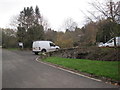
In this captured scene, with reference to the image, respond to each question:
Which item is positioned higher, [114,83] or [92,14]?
[92,14]

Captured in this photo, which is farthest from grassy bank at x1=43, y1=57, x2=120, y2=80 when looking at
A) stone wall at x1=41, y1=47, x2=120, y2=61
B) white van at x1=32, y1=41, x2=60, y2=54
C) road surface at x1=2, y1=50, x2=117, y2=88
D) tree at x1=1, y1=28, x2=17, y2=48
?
tree at x1=1, y1=28, x2=17, y2=48

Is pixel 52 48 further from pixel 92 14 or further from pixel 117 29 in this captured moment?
pixel 117 29

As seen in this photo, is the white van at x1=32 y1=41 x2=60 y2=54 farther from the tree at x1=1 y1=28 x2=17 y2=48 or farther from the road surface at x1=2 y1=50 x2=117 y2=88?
Answer: the tree at x1=1 y1=28 x2=17 y2=48

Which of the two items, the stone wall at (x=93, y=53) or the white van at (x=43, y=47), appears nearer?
the stone wall at (x=93, y=53)

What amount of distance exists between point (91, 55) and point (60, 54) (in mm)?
6467

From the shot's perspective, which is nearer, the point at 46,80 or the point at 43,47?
the point at 46,80

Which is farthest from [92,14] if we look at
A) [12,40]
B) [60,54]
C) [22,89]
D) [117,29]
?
[12,40]

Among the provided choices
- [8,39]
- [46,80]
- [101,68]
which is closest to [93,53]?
[101,68]

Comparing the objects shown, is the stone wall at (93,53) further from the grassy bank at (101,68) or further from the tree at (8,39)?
the tree at (8,39)

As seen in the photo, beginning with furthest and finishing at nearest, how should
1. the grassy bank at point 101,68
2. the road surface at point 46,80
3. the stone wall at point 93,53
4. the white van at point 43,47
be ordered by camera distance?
the white van at point 43,47 → the stone wall at point 93,53 → the grassy bank at point 101,68 → the road surface at point 46,80

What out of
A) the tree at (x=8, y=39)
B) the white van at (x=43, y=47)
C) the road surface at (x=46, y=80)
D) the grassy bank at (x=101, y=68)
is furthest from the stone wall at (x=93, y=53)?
the tree at (x=8, y=39)

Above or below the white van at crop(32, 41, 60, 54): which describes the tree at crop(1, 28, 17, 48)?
above

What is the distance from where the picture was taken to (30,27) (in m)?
48.2

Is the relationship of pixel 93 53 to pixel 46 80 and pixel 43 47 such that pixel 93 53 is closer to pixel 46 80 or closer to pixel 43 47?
pixel 46 80
